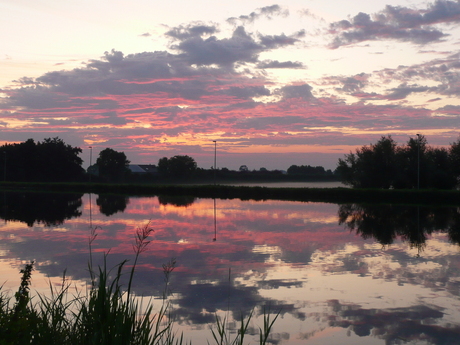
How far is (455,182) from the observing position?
60.8 metres

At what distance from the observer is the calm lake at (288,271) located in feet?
28.4

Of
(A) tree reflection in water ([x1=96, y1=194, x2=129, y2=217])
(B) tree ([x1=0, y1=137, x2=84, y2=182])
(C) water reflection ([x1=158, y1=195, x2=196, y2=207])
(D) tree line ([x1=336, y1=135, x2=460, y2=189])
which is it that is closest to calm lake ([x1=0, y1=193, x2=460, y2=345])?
(A) tree reflection in water ([x1=96, y1=194, x2=129, y2=217])

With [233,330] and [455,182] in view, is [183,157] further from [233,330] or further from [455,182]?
[233,330]

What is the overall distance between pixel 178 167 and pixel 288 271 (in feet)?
387

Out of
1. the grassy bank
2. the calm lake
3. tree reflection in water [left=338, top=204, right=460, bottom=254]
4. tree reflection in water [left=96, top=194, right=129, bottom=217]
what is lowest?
tree reflection in water [left=96, top=194, right=129, bottom=217]

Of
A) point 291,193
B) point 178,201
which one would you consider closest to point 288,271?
point 178,201

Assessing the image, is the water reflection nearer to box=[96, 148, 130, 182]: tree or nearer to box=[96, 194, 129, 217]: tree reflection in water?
box=[96, 194, 129, 217]: tree reflection in water

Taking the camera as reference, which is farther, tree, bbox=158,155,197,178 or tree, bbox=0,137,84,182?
tree, bbox=158,155,197,178

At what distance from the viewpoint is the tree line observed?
59844mm

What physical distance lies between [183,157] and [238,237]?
114702 millimetres

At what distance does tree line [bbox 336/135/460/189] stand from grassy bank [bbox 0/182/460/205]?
41.3 feet

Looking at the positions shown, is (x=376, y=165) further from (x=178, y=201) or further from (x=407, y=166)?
(x=178, y=201)

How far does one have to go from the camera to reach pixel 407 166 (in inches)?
2410

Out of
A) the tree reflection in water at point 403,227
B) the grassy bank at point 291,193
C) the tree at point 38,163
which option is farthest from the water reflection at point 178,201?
the tree at point 38,163
